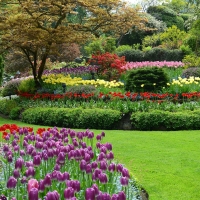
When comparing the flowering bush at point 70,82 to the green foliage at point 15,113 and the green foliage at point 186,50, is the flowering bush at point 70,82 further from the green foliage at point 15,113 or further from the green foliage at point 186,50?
the green foliage at point 186,50

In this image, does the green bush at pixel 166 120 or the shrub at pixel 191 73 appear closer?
the green bush at pixel 166 120

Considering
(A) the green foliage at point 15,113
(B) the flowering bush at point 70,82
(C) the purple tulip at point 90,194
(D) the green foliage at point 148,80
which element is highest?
(C) the purple tulip at point 90,194

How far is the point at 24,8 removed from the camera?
15.7 m

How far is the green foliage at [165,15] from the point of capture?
38500 mm

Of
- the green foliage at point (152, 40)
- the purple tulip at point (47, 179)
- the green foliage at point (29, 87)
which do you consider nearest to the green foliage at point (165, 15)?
the green foliage at point (152, 40)

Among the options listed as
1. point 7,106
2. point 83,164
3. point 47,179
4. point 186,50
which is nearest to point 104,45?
point 186,50

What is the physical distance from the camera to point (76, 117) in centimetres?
1241

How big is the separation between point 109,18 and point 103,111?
7018mm

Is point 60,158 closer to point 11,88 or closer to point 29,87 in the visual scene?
point 29,87

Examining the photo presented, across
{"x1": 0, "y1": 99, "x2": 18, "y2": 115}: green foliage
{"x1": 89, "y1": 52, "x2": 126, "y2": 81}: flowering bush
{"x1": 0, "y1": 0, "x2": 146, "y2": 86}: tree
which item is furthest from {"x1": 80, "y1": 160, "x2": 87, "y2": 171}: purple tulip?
{"x1": 89, "y1": 52, "x2": 126, "y2": 81}: flowering bush

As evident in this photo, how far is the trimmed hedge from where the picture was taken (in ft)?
39.0

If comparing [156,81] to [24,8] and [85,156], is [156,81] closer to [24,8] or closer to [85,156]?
[24,8]

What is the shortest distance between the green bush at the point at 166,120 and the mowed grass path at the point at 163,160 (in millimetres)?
631

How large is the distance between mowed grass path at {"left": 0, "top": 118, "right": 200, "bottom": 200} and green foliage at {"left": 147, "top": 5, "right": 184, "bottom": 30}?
29536 mm
